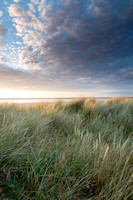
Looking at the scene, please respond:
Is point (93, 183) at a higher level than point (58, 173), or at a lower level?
lower

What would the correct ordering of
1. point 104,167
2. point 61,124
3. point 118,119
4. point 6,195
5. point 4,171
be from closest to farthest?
point 6,195 → point 4,171 → point 104,167 → point 61,124 → point 118,119

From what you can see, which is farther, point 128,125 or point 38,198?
point 128,125

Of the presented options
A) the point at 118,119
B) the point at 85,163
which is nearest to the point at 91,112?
the point at 118,119

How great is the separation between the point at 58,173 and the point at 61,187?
11cm

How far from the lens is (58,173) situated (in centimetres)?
105

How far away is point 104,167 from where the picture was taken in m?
1.14

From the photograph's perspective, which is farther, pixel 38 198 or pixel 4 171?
pixel 4 171

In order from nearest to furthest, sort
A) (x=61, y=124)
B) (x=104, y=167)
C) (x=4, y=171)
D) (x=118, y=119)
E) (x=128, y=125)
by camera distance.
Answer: (x=4, y=171), (x=104, y=167), (x=61, y=124), (x=128, y=125), (x=118, y=119)

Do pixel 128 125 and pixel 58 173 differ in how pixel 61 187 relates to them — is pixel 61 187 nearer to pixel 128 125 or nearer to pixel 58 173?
pixel 58 173

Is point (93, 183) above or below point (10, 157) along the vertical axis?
below

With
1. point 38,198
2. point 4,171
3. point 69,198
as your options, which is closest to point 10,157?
point 4,171

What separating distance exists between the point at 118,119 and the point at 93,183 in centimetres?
283

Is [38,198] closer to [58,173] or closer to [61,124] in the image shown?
[58,173]

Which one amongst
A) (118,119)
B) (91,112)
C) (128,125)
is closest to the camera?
(128,125)
